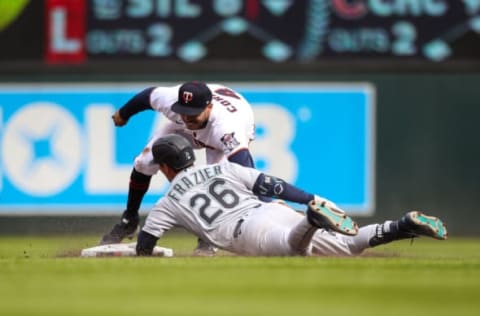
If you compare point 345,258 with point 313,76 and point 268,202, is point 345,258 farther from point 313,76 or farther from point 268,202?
point 313,76

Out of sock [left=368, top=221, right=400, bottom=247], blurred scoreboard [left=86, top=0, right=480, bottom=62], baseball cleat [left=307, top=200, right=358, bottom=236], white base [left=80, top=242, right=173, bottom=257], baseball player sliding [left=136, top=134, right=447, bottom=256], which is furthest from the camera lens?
blurred scoreboard [left=86, top=0, right=480, bottom=62]

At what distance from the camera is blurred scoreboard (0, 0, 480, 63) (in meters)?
11.9

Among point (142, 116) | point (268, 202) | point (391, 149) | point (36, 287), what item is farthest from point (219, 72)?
point (36, 287)

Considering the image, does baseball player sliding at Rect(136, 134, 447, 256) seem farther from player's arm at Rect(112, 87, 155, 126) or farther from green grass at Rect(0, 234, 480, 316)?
player's arm at Rect(112, 87, 155, 126)

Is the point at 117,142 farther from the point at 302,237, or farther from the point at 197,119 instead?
the point at 302,237

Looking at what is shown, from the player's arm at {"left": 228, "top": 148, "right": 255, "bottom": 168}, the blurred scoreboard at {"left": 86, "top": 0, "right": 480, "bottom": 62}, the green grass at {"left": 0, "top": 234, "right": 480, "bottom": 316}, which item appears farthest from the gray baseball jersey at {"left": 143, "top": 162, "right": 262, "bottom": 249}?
the blurred scoreboard at {"left": 86, "top": 0, "right": 480, "bottom": 62}

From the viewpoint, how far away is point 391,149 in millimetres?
12031

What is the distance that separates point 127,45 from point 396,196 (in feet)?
8.41

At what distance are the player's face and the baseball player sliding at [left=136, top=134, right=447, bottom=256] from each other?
0.76 m

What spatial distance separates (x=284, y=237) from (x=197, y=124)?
1.42m

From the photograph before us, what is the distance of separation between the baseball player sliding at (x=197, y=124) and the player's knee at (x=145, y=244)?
0.79 meters

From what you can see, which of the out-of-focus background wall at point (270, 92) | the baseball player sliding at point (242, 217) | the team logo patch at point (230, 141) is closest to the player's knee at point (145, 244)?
the baseball player sliding at point (242, 217)

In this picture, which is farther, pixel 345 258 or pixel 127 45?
pixel 127 45

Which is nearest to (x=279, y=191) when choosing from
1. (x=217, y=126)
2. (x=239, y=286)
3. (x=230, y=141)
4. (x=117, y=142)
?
(x=230, y=141)
